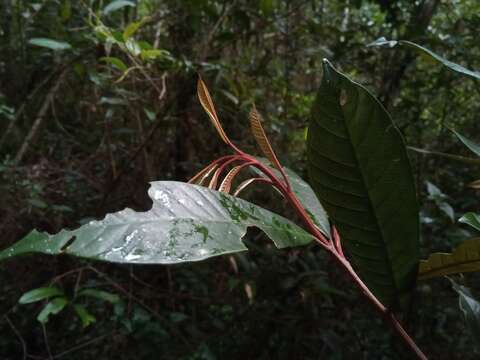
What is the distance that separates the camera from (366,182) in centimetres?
40

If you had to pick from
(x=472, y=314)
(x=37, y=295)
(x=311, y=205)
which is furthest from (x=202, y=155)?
(x=472, y=314)

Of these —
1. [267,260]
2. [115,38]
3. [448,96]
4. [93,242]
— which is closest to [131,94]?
[115,38]

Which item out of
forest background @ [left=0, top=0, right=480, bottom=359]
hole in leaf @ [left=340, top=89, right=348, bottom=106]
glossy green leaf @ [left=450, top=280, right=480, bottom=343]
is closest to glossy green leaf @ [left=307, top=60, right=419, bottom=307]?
hole in leaf @ [left=340, top=89, right=348, bottom=106]

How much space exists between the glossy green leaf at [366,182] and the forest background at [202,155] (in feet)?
2.85

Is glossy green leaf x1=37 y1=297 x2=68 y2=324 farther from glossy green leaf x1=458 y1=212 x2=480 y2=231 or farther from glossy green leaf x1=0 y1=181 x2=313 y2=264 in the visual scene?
glossy green leaf x1=458 y1=212 x2=480 y2=231

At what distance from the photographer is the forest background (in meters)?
1.42

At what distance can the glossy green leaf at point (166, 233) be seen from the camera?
32cm

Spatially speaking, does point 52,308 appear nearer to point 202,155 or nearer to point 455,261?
point 202,155

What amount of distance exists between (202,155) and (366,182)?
4.80 ft

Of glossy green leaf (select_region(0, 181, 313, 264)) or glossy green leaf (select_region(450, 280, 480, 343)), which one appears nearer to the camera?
glossy green leaf (select_region(0, 181, 313, 264))

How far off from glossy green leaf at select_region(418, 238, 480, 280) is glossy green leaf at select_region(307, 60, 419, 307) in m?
0.02

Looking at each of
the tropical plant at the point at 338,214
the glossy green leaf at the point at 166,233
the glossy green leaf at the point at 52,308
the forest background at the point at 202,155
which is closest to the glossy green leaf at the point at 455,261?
the tropical plant at the point at 338,214

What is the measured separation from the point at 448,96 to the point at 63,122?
6.05 feet

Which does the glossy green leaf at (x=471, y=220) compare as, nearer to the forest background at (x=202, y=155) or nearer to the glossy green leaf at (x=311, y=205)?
the glossy green leaf at (x=311, y=205)
